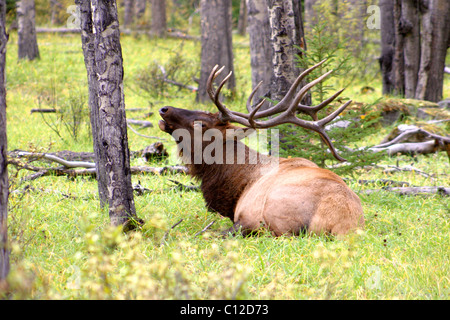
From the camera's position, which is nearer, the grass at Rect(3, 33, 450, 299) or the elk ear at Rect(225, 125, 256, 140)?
the grass at Rect(3, 33, 450, 299)

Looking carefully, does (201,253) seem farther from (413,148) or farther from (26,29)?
(26,29)

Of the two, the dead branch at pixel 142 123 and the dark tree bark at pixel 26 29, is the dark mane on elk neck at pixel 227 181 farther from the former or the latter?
the dark tree bark at pixel 26 29

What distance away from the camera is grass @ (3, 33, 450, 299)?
2676 mm

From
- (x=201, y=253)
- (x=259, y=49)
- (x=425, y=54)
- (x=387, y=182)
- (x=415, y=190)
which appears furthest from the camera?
(x=425, y=54)

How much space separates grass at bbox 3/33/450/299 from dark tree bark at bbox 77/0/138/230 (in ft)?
0.86

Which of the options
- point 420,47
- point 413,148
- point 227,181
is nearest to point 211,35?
point 420,47

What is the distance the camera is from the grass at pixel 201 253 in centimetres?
268

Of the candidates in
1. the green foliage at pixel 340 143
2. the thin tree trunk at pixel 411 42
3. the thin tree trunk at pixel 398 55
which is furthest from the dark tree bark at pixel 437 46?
the green foliage at pixel 340 143

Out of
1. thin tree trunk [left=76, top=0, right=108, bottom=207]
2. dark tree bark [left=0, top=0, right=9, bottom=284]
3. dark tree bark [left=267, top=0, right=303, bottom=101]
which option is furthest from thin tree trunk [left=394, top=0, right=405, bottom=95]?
dark tree bark [left=0, top=0, right=9, bottom=284]

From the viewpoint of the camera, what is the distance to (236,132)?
4.81 m

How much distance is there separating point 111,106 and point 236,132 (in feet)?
4.47

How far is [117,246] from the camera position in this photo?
3.76 meters

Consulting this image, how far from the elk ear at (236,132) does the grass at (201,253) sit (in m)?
0.91

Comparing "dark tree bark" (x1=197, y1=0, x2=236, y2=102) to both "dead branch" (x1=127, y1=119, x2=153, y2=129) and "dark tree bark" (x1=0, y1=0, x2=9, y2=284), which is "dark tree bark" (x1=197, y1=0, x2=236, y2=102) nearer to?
"dead branch" (x1=127, y1=119, x2=153, y2=129)
